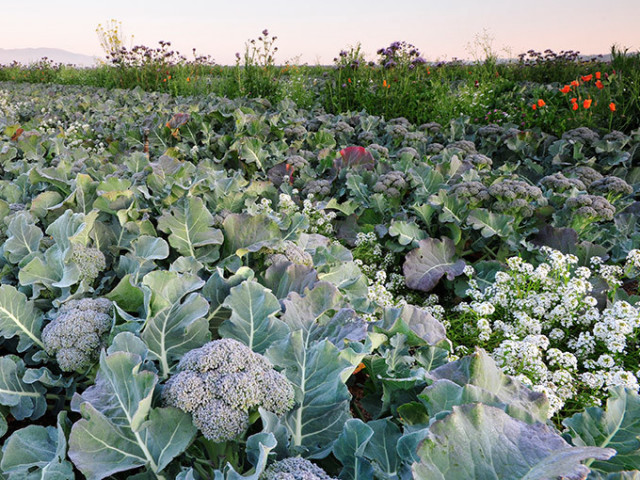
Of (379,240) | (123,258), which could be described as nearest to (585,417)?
(123,258)

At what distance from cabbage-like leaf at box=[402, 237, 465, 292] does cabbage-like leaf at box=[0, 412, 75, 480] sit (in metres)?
2.35

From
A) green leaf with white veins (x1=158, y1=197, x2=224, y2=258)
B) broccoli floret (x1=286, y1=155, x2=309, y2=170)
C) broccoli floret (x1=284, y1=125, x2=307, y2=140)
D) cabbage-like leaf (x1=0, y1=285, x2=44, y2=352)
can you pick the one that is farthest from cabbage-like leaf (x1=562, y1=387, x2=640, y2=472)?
broccoli floret (x1=284, y1=125, x2=307, y2=140)

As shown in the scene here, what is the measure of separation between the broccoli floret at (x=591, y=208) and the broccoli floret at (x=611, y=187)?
565 mm

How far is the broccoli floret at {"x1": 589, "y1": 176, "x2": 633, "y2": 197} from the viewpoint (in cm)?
374

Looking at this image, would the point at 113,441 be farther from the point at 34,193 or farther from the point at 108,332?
the point at 34,193

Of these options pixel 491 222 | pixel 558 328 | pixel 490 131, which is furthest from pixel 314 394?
pixel 490 131

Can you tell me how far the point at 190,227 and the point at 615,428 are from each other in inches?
74.0

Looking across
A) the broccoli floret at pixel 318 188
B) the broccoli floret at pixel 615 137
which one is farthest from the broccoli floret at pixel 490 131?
the broccoli floret at pixel 318 188

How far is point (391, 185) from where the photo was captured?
12.8 feet

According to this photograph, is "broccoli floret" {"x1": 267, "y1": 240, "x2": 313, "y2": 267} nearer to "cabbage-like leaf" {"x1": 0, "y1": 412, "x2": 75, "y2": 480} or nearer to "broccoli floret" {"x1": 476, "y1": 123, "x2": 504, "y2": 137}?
"cabbage-like leaf" {"x1": 0, "y1": 412, "x2": 75, "y2": 480}

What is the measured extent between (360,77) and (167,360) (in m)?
7.05

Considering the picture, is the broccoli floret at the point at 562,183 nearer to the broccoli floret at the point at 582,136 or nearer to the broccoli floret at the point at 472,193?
the broccoli floret at the point at 472,193

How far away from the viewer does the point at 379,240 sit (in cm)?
384

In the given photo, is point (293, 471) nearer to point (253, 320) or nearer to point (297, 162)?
point (253, 320)
